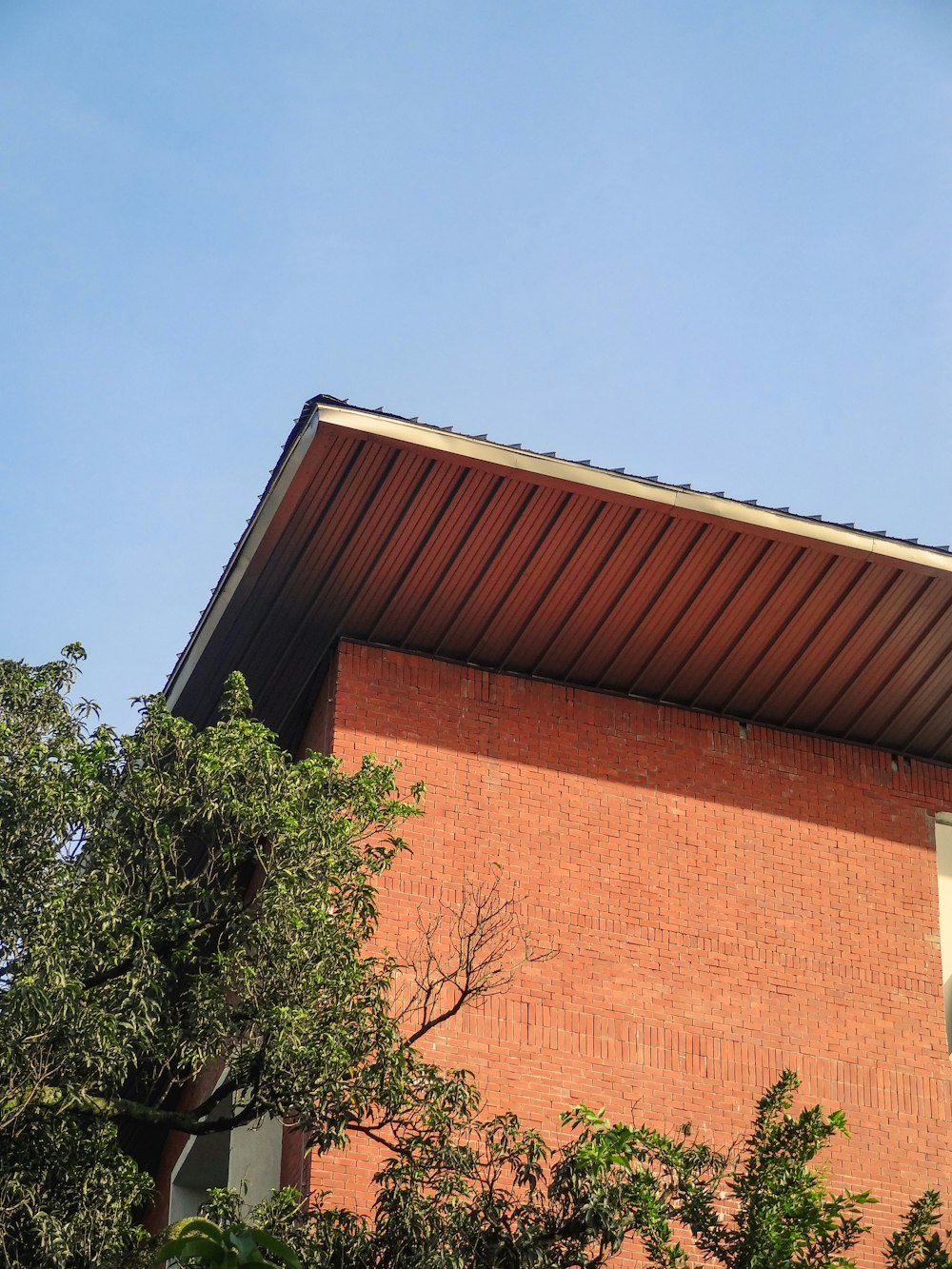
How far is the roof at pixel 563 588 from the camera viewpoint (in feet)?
42.8

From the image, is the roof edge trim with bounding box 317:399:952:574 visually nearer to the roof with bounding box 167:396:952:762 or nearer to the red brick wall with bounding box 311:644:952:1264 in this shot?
the roof with bounding box 167:396:952:762

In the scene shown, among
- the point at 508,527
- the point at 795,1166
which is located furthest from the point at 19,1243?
the point at 508,527

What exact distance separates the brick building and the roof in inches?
1.0

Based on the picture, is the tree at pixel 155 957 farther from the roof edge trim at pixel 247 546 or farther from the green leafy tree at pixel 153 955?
the roof edge trim at pixel 247 546

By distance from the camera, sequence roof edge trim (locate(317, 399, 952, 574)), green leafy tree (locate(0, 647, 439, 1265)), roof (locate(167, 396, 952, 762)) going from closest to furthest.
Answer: green leafy tree (locate(0, 647, 439, 1265)), roof edge trim (locate(317, 399, 952, 574)), roof (locate(167, 396, 952, 762))

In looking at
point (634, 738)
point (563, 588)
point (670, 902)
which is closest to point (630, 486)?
point (563, 588)

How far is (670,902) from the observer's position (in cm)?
1391

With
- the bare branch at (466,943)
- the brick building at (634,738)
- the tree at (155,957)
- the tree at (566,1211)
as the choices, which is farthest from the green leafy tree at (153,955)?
the brick building at (634,738)

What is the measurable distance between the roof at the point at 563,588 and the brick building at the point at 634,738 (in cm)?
2

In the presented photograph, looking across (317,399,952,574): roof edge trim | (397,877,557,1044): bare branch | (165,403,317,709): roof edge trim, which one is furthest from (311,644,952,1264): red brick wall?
(317,399,952,574): roof edge trim

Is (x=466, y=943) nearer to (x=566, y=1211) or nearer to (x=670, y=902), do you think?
(x=670, y=902)

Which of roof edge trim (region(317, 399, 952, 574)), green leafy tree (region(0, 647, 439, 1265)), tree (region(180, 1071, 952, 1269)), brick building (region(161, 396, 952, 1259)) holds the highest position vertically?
roof edge trim (region(317, 399, 952, 574))

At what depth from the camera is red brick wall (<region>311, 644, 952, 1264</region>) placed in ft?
43.0

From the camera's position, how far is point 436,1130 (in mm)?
9734
